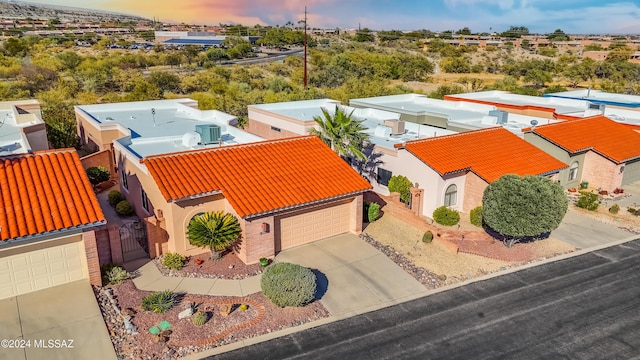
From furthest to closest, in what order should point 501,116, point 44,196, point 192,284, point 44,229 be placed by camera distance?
1. point 501,116
2. point 192,284
3. point 44,196
4. point 44,229

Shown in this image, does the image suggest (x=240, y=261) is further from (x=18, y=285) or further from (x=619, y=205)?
(x=619, y=205)

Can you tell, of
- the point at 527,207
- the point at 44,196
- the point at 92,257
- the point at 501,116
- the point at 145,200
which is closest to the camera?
the point at 92,257

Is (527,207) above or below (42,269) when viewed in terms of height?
above

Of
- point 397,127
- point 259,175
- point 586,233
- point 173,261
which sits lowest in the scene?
point 586,233

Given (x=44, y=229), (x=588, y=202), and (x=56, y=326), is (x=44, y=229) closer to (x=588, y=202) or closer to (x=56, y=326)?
(x=56, y=326)

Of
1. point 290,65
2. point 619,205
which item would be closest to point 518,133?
point 619,205

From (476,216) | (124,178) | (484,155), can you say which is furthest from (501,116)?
(124,178)

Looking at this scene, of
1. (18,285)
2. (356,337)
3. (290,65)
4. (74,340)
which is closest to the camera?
(74,340)

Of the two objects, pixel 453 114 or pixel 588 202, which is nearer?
pixel 588 202
